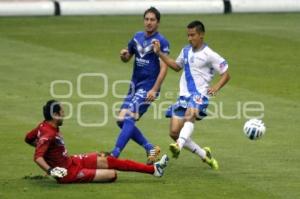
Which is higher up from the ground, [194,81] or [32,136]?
[194,81]

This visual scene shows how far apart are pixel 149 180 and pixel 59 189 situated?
132 cm

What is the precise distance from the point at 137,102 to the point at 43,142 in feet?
7.49

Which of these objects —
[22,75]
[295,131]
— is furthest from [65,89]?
[295,131]

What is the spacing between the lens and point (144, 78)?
1550cm

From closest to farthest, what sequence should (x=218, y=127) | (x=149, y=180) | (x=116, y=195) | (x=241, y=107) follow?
(x=116, y=195) → (x=149, y=180) → (x=218, y=127) → (x=241, y=107)

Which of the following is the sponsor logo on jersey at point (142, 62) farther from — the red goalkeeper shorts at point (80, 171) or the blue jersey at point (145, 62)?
the red goalkeeper shorts at point (80, 171)

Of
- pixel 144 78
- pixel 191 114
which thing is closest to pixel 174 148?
pixel 191 114

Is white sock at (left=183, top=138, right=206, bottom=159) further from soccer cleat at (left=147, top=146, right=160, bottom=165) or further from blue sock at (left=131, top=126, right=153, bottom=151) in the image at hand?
blue sock at (left=131, top=126, right=153, bottom=151)

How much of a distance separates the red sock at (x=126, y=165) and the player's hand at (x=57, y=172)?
0.87 m

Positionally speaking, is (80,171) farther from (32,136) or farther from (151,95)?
(151,95)

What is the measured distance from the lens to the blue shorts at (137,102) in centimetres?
1532

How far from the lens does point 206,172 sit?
587 inches

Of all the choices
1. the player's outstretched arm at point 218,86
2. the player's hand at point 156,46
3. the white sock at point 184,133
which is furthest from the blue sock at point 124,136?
the player's outstretched arm at point 218,86

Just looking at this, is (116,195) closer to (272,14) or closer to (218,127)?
(218,127)
